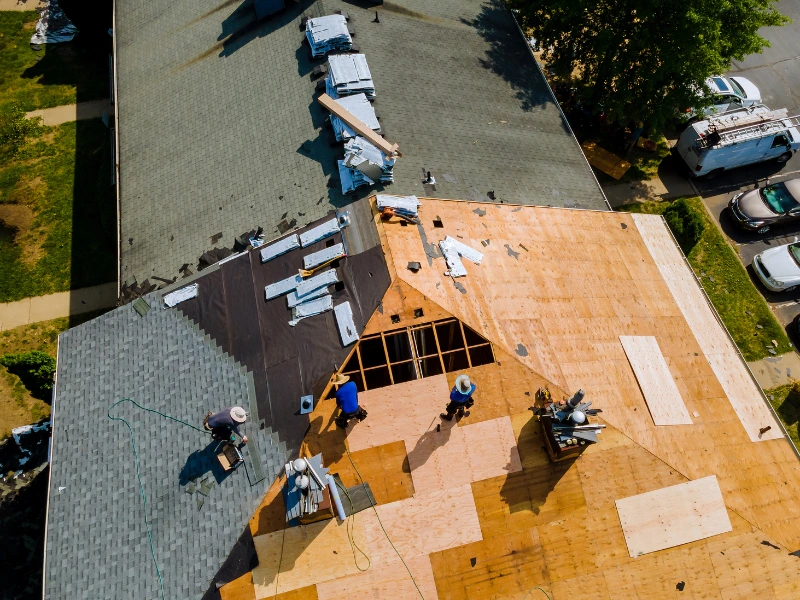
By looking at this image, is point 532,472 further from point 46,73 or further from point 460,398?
point 46,73

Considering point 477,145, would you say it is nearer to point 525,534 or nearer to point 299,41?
point 299,41

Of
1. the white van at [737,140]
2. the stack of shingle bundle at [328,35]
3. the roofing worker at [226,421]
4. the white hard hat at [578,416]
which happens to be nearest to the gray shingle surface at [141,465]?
the roofing worker at [226,421]

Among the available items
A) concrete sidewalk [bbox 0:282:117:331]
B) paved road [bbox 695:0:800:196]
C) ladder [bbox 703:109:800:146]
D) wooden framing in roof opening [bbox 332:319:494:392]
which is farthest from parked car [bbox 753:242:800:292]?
concrete sidewalk [bbox 0:282:117:331]

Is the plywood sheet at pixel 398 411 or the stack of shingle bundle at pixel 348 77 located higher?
the stack of shingle bundle at pixel 348 77

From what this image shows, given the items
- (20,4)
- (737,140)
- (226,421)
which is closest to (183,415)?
(226,421)

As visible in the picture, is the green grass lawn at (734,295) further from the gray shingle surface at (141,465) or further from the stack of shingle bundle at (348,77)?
the gray shingle surface at (141,465)

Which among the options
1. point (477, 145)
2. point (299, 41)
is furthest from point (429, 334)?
point (299, 41)

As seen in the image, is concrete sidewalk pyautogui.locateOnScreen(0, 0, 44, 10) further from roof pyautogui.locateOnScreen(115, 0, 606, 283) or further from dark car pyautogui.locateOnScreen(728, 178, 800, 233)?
dark car pyautogui.locateOnScreen(728, 178, 800, 233)
